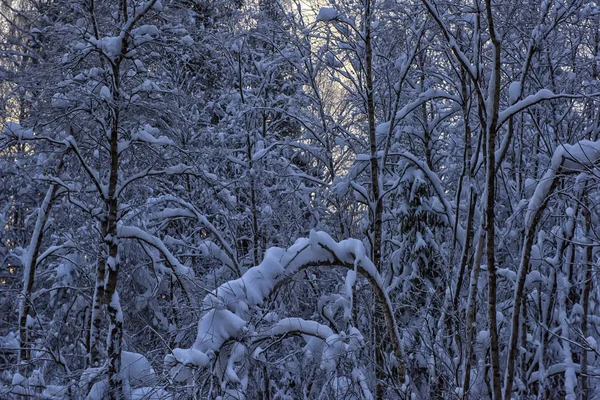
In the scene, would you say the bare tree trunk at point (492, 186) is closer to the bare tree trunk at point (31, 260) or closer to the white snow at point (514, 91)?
the white snow at point (514, 91)

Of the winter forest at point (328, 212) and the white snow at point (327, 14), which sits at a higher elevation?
the white snow at point (327, 14)

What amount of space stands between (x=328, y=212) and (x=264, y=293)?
288 inches

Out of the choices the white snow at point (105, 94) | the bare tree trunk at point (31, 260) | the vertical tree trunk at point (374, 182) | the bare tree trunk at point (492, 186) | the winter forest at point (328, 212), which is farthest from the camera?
the bare tree trunk at point (31, 260)

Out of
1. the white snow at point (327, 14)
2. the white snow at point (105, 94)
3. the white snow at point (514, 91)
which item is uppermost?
the white snow at point (327, 14)

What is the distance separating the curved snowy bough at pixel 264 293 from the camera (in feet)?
14.4

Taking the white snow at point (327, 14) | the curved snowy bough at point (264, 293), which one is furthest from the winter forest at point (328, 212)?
the white snow at point (327, 14)

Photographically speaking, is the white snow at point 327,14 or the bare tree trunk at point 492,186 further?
the white snow at point 327,14

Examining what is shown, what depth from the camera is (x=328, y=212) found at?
1219cm

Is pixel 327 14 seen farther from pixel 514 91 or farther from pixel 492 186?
pixel 492 186

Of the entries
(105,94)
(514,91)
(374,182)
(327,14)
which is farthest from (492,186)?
(105,94)

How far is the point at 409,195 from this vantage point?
411 inches

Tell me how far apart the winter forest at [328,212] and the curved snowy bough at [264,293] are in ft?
0.05

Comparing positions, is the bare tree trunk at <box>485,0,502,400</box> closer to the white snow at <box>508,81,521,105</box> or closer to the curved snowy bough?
the white snow at <box>508,81,521,105</box>

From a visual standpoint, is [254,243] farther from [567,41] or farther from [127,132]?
[567,41]
